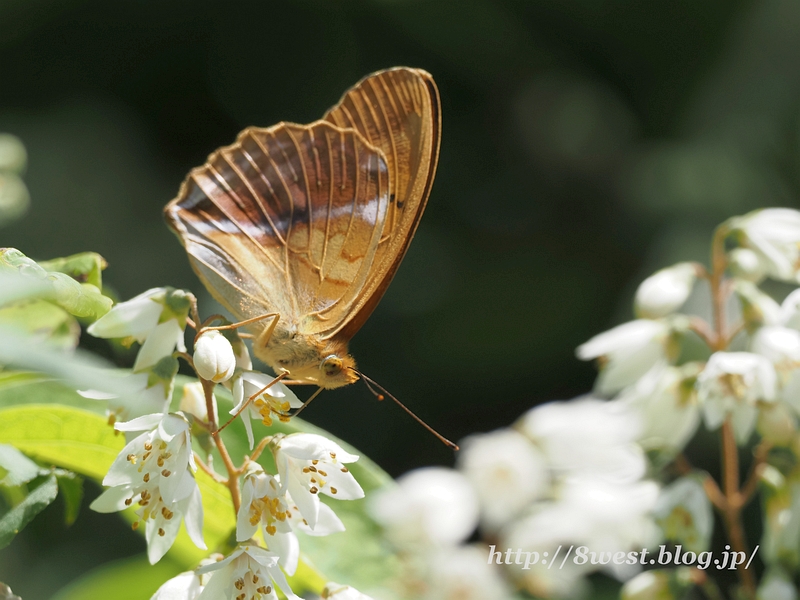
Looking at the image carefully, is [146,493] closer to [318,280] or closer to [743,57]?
[318,280]

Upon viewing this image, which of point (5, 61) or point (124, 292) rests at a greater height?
point (5, 61)

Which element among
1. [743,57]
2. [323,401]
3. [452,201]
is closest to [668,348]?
[323,401]

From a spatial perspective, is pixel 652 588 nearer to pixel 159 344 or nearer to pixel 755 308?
pixel 755 308

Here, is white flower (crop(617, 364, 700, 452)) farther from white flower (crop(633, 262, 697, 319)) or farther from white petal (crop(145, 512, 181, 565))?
white petal (crop(145, 512, 181, 565))

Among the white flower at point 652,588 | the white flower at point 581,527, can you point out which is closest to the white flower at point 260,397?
the white flower at point 652,588

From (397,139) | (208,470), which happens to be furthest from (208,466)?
(397,139)

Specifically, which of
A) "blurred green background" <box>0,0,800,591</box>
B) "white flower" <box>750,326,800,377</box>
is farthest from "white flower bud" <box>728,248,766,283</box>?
"blurred green background" <box>0,0,800,591</box>

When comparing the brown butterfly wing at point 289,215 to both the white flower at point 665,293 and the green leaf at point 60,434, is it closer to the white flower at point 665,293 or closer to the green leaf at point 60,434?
the green leaf at point 60,434
